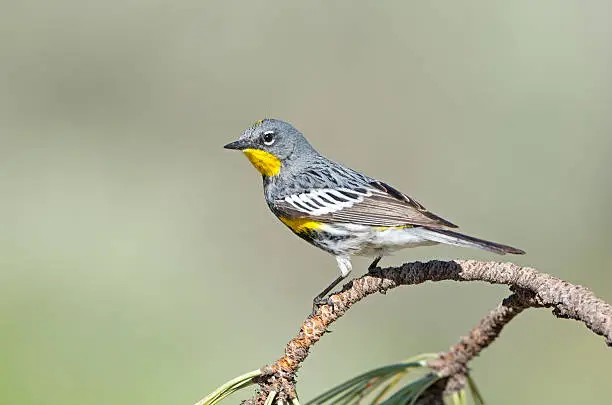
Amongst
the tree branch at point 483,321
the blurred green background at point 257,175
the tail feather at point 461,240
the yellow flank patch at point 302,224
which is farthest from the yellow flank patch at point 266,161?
the tree branch at point 483,321

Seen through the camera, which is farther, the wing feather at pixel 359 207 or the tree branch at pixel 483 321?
the wing feather at pixel 359 207

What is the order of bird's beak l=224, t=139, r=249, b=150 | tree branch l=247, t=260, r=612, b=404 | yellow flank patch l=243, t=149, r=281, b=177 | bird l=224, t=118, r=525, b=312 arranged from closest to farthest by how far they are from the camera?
tree branch l=247, t=260, r=612, b=404 < bird l=224, t=118, r=525, b=312 < bird's beak l=224, t=139, r=249, b=150 < yellow flank patch l=243, t=149, r=281, b=177

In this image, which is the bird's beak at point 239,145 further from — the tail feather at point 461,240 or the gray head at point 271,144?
the tail feather at point 461,240

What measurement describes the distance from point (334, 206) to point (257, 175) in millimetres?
4368

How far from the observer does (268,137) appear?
3.70 metres

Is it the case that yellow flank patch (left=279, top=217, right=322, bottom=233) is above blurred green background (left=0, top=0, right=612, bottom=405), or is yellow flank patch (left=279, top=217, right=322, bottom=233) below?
below

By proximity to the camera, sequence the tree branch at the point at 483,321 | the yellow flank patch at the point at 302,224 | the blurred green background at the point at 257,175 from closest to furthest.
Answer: the tree branch at the point at 483,321 < the yellow flank patch at the point at 302,224 < the blurred green background at the point at 257,175

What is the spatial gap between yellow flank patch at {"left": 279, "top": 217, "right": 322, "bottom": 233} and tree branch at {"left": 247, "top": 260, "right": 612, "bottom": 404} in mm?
1089

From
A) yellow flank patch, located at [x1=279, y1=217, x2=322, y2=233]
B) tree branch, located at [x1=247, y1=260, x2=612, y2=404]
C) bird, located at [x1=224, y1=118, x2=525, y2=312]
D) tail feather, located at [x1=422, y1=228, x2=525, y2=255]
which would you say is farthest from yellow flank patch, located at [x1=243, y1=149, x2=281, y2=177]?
tree branch, located at [x1=247, y1=260, x2=612, y2=404]

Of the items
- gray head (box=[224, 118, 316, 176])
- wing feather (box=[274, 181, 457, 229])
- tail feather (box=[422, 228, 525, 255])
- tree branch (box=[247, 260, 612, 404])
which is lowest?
tree branch (box=[247, 260, 612, 404])

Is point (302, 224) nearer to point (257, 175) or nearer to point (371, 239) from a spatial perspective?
point (371, 239)

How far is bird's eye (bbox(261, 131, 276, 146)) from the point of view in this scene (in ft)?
12.1

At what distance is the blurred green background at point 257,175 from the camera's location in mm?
4891

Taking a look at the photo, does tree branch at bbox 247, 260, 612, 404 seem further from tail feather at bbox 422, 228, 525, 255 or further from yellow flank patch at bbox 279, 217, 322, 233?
yellow flank patch at bbox 279, 217, 322, 233
